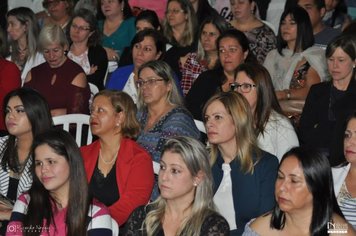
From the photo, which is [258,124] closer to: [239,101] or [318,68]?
[239,101]

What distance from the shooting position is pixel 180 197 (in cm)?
385

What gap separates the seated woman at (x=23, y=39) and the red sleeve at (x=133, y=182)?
7.77ft

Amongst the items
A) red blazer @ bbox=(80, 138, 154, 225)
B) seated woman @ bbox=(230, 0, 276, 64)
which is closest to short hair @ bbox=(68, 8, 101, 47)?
seated woman @ bbox=(230, 0, 276, 64)

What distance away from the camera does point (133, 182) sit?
4.51 meters

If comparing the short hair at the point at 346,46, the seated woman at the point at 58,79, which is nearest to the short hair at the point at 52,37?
the seated woman at the point at 58,79

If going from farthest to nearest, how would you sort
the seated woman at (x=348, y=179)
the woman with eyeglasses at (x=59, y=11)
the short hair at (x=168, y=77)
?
1. the woman with eyeglasses at (x=59, y=11)
2. the short hair at (x=168, y=77)
3. the seated woman at (x=348, y=179)

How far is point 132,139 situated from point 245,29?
7.34 feet

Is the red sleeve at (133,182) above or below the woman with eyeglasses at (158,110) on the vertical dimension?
below

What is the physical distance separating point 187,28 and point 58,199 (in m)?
3.05

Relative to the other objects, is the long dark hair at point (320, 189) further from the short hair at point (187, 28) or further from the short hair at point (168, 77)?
the short hair at point (187, 28)

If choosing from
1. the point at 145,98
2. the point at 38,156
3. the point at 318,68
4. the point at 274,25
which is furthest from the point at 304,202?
the point at 274,25

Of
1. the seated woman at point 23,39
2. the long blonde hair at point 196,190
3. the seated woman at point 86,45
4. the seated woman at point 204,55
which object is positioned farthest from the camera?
the seated woman at point 23,39

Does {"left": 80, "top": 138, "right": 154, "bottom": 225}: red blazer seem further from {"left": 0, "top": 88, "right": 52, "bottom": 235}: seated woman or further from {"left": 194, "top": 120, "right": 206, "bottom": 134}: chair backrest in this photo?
{"left": 194, "top": 120, "right": 206, "bottom": 134}: chair backrest

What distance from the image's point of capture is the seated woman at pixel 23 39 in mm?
6781
